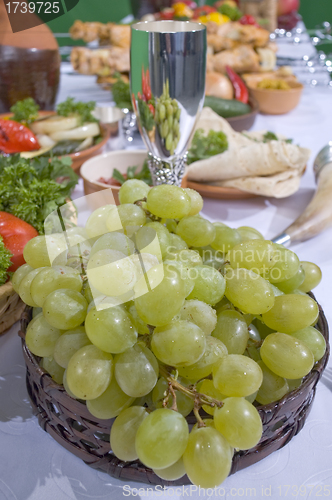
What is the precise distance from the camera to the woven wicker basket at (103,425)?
0.32 meters

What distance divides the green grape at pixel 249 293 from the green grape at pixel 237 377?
0.19 ft

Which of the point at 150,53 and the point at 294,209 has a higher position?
the point at 150,53

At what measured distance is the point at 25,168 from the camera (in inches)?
25.0

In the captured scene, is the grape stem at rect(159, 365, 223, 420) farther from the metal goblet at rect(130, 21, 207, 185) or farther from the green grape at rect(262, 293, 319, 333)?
the metal goblet at rect(130, 21, 207, 185)

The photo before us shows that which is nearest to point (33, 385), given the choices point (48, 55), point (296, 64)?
point (48, 55)

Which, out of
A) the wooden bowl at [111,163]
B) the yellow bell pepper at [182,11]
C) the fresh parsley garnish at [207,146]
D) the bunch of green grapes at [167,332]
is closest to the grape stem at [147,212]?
the bunch of green grapes at [167,332]

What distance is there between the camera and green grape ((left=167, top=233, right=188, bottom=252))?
0.39 meters

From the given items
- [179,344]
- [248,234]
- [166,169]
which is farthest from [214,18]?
[179,344]

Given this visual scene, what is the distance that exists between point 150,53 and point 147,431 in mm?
510

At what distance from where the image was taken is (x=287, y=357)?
32cm

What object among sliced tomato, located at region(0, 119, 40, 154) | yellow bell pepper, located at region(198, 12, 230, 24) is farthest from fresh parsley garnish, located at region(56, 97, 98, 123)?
yellow bell pepper, located at region(198, 12, 230, 24)

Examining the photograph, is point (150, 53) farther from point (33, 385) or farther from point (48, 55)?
point (48, 55)

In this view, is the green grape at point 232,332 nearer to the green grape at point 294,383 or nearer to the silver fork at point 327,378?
the green grape at point 294,383

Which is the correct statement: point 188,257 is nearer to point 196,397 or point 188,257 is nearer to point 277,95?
point 196,397
